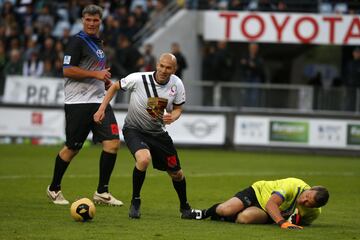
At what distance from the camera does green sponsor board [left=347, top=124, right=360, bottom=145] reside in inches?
970

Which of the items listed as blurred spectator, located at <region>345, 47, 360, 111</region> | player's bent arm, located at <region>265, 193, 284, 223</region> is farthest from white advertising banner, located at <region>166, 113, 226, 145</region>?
player's bent arm, located at <region>265, 193, 284, 223</region>

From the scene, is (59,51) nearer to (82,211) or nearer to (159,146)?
(159,146)

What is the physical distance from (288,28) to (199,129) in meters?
4.82

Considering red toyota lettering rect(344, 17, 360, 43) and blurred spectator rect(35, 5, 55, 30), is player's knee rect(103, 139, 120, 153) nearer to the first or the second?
red toyota lettering rect(344, 17, 360, 43)

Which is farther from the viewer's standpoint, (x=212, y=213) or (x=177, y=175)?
(x=177, y=175)

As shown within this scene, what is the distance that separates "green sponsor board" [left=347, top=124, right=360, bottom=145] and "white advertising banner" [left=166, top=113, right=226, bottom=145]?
3.30 m

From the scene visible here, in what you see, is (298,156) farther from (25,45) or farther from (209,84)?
(25,45)

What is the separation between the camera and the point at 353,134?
2469cm

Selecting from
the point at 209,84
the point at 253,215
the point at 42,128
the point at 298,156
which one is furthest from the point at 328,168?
the point at 253,215

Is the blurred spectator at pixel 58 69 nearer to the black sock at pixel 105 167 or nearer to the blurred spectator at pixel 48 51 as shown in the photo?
the blurred spectator at pixel 48 51

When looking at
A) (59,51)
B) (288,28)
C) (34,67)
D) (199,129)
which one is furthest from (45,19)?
(288,28)

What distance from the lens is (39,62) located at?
27.0 metres

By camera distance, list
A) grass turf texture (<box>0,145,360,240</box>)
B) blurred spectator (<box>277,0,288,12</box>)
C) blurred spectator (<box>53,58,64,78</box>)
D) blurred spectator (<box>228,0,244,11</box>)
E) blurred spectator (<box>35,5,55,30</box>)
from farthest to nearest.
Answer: blurred spectator (<box>35,5,55,30</box>)
blurred spectator (<box>228,0,244,11</box>)
blurred spectator (<box>277,0,288,12</box>)
blurred spectator (<box>53,58,64,78</box>)
grass turf texture (<box>0,145,360,240</box>)

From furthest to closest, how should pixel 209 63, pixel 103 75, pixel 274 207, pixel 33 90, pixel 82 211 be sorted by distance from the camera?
pixel 209 63, pixel 33 90, pixel 103 75, pixel 82 211, pixel 274 207
